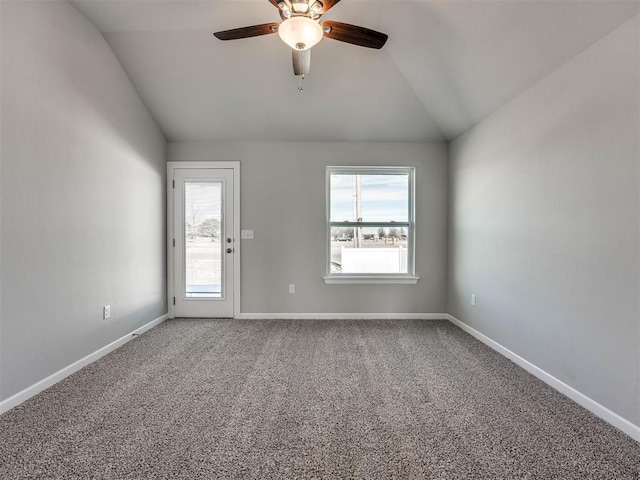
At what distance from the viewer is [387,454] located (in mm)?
1514

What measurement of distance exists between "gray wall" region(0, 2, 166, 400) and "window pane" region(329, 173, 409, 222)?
228cm

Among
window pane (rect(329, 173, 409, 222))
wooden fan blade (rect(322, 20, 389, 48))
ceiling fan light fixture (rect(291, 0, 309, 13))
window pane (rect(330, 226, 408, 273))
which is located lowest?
window pane (rect(330, 226, 408, 273))

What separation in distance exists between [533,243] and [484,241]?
69 centimetres

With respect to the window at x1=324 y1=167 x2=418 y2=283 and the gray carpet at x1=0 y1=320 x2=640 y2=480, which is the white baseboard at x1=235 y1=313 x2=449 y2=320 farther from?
the gray carpet at x1=0 y1=320 x2=640 y2=480

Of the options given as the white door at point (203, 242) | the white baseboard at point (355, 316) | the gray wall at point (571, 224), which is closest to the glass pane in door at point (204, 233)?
the white door at point (203, 242)

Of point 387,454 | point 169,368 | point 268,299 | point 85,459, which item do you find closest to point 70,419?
point 85,459

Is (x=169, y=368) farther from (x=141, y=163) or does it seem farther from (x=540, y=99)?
(x=540, y=99)

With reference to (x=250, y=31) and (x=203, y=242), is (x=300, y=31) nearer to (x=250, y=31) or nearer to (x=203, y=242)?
(x=250, y=31)

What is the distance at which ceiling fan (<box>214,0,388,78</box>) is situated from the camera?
66.8 inches

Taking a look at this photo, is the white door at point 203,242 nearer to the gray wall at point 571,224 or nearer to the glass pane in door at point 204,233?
the glass pane in door at point 204,233

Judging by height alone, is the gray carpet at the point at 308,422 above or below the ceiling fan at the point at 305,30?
below

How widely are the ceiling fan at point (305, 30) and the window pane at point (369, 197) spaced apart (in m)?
1.99

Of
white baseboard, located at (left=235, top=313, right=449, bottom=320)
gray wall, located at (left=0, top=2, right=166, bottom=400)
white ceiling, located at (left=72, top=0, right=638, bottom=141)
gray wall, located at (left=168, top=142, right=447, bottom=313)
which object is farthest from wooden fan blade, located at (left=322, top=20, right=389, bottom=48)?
white baseboard, located at (left=235, top=313, right=449, bottom=320)

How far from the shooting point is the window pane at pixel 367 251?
4012mm
